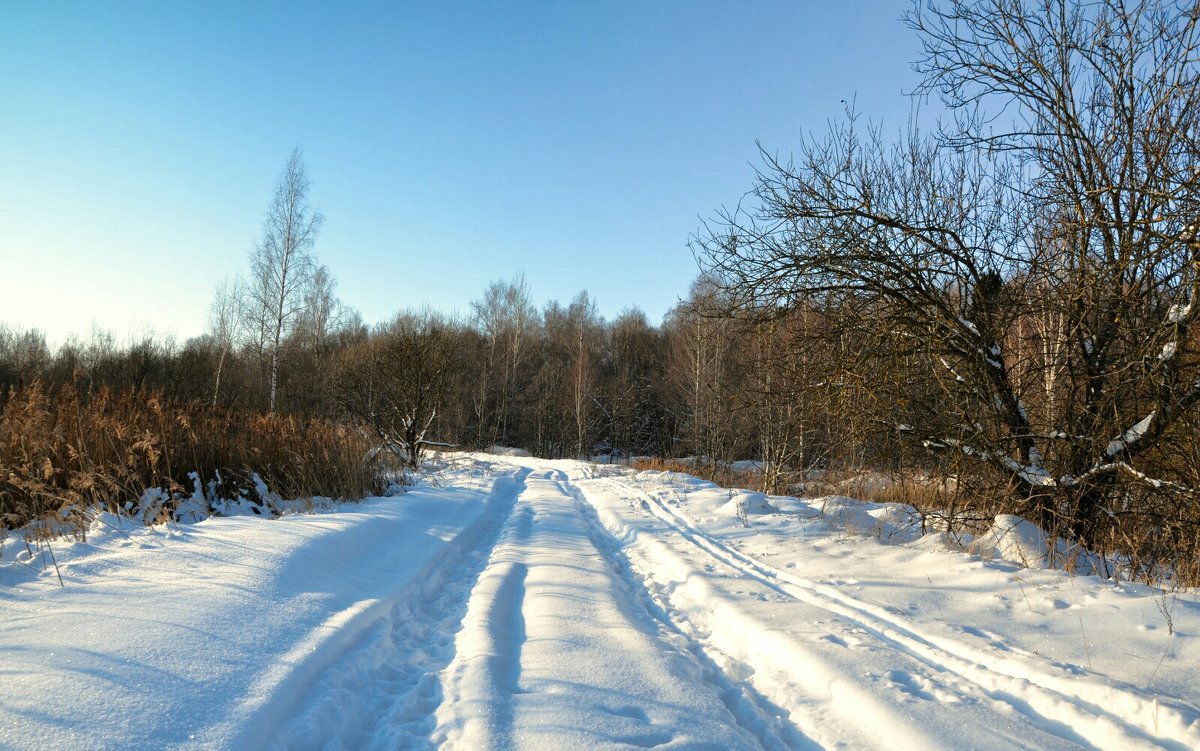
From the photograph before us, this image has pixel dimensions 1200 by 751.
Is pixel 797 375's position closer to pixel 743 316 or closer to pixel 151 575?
pixel 743 316

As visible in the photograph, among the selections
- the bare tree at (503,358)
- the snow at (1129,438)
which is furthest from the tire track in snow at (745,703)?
the bare tree at (503,358)

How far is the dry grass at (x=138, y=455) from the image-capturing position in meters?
5.70

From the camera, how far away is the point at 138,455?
7.00 meters

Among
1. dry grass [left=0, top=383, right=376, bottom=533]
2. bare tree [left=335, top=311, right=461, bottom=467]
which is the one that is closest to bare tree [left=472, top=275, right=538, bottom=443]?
bare tree [left=335, top=311, right=461, bottom=467]

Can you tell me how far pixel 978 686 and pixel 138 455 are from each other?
846 cm

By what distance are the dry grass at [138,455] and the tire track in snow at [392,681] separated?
301cm

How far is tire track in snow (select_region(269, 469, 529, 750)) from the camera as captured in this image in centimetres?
269

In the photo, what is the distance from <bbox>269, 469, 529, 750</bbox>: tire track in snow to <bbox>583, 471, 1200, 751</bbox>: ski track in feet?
6.11

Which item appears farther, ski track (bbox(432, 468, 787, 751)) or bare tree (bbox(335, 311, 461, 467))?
bare tree (bbox(335, 311, 461, 467))

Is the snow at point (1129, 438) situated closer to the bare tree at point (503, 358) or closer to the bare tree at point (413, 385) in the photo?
the bare tree at point (413, 385)

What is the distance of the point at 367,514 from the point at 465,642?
13.3ft

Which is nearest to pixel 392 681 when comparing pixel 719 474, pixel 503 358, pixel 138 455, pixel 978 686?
pixel 978 686

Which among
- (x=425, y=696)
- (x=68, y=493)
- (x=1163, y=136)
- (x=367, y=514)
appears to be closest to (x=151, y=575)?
(x=68, y=493)

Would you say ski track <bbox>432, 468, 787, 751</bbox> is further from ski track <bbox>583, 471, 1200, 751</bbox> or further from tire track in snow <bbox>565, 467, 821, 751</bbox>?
ski track <bbox>583, 471, 1200, 751</bbox>
